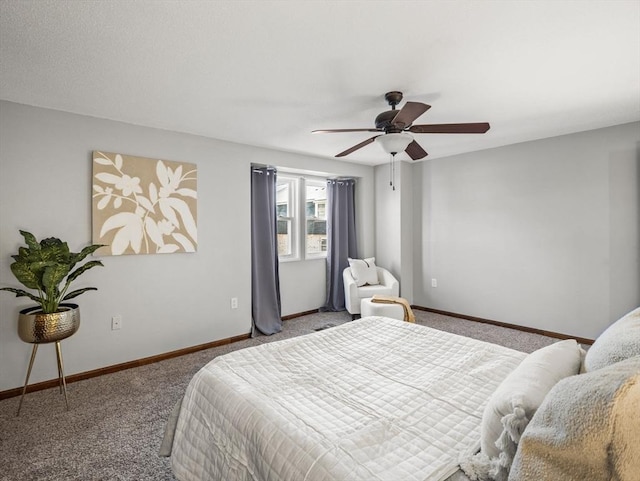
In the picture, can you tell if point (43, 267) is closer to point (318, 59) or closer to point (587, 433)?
point (318, 59)

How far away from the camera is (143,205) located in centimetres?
344

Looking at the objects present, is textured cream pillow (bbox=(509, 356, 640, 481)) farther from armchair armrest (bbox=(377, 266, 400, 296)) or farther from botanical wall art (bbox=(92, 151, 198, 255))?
armchair armrest (bbox=(377, 266, 400, 296))

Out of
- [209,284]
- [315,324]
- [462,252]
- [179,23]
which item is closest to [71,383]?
[209,284]

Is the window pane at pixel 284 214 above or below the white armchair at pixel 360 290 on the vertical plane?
above

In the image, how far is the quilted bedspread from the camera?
1135 mm

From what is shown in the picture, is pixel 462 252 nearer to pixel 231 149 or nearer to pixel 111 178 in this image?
pixel 231 149

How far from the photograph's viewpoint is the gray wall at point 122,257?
2801 mm

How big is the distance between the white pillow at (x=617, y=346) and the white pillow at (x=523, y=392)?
0.33 ft

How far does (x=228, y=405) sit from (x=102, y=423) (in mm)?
1537

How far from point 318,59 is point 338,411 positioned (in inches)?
80.0

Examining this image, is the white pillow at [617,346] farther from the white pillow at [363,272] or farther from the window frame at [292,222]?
the window frame at [292,222]

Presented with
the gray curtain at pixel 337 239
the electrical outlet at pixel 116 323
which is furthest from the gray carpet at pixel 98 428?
the gray curtain at pixel 337 239

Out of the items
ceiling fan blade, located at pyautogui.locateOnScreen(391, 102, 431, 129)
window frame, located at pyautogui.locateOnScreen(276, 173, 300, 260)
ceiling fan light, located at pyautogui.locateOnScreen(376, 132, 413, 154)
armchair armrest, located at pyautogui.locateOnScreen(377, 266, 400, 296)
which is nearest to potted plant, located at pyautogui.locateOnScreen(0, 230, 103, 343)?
ceiling fan light, located at pyautogui.locateOnScreen(376, 132, 413, 154)

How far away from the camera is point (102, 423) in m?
2.37
